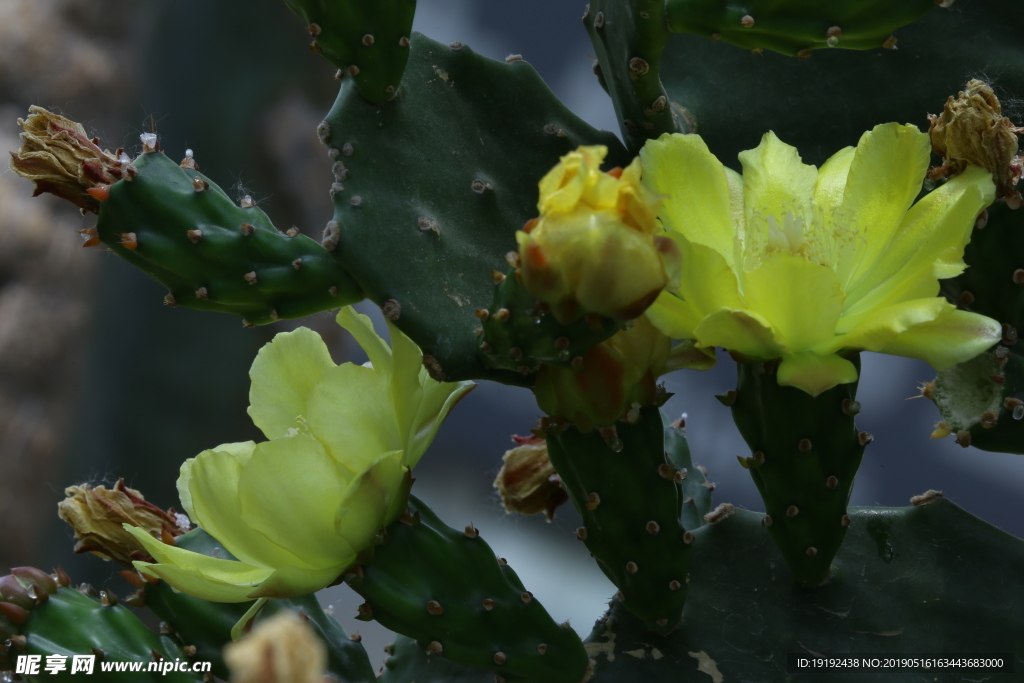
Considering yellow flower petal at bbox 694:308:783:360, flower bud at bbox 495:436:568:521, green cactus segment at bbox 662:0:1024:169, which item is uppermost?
green cactus segment at bbox 662:0:1024:169

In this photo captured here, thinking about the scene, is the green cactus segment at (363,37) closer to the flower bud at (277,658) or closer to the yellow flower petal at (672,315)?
the yellow flower petal at (672,315)

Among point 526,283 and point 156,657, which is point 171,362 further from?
point 526,283

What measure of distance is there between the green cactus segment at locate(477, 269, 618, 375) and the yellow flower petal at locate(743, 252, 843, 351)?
0.09 meters

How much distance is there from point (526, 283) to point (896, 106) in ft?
1.62

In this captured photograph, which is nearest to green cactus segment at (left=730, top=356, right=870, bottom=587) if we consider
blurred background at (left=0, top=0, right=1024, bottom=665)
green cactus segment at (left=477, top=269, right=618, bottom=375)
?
green cactus segment at (left=477, top=269, right=618, bottom=375)

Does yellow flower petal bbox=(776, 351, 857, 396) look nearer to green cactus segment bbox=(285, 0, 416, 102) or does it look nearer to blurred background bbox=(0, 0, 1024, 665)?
green cactus segment bbox=(285, 0, 416, 102)

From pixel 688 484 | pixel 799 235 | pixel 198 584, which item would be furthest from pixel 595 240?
pixel 688 484

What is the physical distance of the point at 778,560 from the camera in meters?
0.70

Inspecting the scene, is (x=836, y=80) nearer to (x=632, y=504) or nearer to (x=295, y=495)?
(x=632, y=504)

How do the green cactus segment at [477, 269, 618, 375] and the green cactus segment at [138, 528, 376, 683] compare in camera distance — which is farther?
the green cactus segment at [138, 528, 376, 683]

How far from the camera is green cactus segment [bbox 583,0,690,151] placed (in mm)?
625

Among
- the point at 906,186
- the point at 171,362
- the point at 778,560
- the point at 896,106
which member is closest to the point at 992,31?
the point at 896,106

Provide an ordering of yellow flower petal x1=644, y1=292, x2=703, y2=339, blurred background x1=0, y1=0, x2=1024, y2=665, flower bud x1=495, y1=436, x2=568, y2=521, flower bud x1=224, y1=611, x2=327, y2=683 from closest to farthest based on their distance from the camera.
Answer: flower bud x1=224, y1=611, x2=327, y2=683 < yellow flower petal x1=644, y1=292, x2=703, y2=339 < flower bud x1=495, y1=436, x2=568, y2=521 < blurred background x1=0, y1=0, x2=1024, y2=665

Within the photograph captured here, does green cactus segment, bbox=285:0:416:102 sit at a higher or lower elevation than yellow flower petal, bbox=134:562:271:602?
higher
